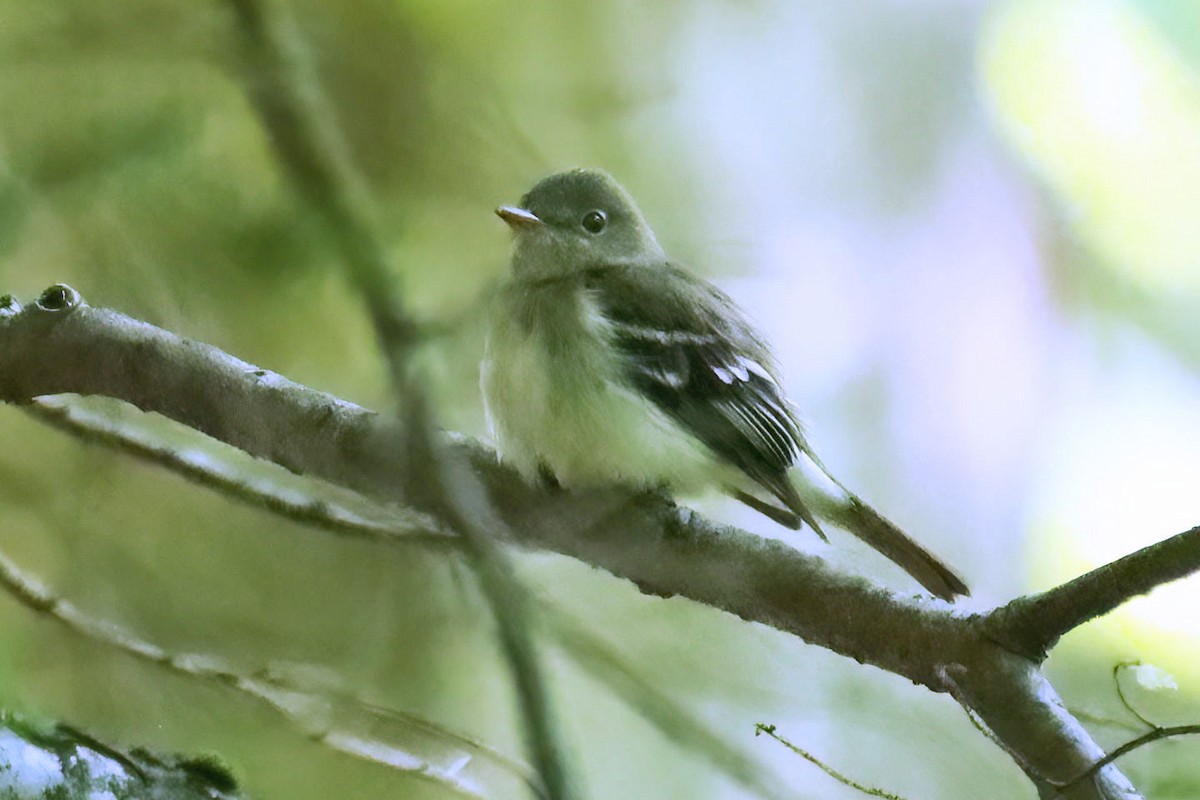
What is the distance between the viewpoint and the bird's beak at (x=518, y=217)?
99 cm

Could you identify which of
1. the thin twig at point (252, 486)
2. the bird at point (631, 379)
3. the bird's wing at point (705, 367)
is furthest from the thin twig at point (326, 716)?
the bird's wing at point (705, 367)

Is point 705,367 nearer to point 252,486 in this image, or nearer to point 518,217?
point 518,217

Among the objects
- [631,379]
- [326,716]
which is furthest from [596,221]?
[326,716]

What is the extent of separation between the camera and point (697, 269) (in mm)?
1018

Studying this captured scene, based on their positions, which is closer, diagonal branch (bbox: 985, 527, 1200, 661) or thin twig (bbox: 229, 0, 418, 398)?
diagonal branch (bbox: 985, 527, 1200, 661)

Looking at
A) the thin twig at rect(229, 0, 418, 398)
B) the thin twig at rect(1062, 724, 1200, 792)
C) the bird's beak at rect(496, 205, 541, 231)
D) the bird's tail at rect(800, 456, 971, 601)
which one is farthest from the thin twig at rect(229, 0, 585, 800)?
the thin twig at rect(1062, 724, 1200, 792)

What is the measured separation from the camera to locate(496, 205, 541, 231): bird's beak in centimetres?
99

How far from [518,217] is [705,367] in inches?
9.0

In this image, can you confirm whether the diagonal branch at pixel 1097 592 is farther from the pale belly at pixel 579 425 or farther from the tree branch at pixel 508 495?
the pale belly at pixel 579 425

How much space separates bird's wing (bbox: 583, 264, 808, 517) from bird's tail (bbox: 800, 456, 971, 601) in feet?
0.09

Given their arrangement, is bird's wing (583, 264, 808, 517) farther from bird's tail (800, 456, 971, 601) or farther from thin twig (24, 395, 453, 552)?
thin twig (24, 395, 453, 552)

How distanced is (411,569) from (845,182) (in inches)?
21.5

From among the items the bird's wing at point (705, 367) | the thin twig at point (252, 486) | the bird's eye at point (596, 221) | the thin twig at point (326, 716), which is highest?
the bird's eye at point (596, 221)

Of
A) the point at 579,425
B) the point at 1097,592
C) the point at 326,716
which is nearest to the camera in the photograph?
the point at 1097,592
